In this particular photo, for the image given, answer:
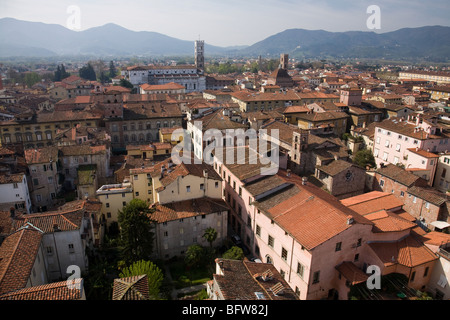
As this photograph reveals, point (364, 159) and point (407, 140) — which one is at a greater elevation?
point (407, 140)

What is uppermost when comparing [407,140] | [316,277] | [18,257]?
[407,140]

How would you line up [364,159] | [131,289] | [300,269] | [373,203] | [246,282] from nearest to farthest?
[131,289], [246,282], [300,269], [373,203], [364,159]

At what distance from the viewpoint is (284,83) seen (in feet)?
365

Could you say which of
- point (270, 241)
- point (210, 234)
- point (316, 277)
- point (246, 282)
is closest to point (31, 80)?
point (210, 234)

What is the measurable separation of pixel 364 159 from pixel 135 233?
3456 centimetres

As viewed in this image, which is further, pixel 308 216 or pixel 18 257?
pixel 308 216

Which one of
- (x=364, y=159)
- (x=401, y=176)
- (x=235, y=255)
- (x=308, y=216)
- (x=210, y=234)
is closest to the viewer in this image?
(x=308, y=216)

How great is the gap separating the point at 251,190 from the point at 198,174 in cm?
541

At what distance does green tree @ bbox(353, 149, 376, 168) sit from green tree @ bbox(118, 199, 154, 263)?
3268cm

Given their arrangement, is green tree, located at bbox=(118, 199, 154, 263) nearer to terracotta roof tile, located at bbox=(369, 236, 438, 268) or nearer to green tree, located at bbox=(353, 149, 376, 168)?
terracotta roof tile, located at bbox=(369, 236, 438, 268)

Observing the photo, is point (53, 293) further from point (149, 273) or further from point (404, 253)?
point (404, 253)

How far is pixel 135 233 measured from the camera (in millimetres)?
25266

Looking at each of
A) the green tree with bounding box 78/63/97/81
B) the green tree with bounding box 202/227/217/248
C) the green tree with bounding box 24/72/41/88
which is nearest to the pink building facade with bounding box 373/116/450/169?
the green tree with bounding box 202/227/217/248
